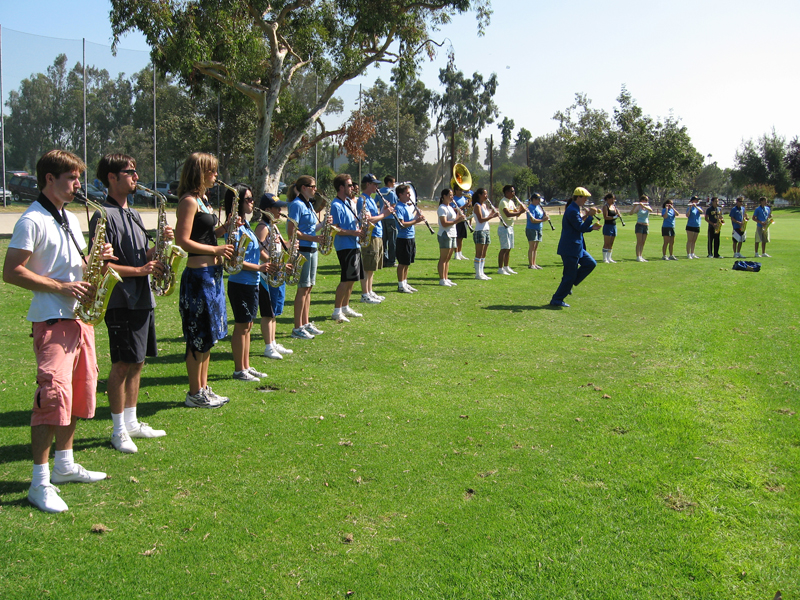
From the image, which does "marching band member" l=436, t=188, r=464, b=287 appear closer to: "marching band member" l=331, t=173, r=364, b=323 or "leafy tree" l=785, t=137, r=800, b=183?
"marching band member" l=331, t=173, r=364, b=323

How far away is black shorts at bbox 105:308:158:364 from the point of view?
4621mm

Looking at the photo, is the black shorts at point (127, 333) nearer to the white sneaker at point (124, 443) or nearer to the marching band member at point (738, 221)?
the white sneaker at point (124, 443)

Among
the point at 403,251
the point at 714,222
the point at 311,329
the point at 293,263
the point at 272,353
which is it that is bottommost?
the point at 272,353

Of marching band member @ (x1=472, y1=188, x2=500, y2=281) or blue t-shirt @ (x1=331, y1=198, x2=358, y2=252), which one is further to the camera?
marching band member @ (x1=472, y1=188, x2=500, y2=281)

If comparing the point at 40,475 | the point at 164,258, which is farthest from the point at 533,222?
Answer: the point at 40,475

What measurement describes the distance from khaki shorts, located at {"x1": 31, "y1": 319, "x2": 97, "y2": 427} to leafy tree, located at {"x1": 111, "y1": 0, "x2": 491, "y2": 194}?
18672 mm

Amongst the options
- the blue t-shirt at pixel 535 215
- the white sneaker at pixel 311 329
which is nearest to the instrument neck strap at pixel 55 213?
the white sneaker at pixel 311 329

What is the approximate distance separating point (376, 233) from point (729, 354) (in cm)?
640

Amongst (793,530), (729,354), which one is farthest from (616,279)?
(793,530)

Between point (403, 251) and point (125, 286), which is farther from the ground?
point (403, 251)

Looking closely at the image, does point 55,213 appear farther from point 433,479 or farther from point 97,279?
point 433,479

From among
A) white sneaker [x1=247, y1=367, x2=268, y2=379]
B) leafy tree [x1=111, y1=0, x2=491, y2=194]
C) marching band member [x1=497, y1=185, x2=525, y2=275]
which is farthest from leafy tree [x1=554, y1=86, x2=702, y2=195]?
white sneaker [x1=247, y1=367, x2=268, y2=379]

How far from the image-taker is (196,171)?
5.09 m

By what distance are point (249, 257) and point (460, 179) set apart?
1201 centimetres
